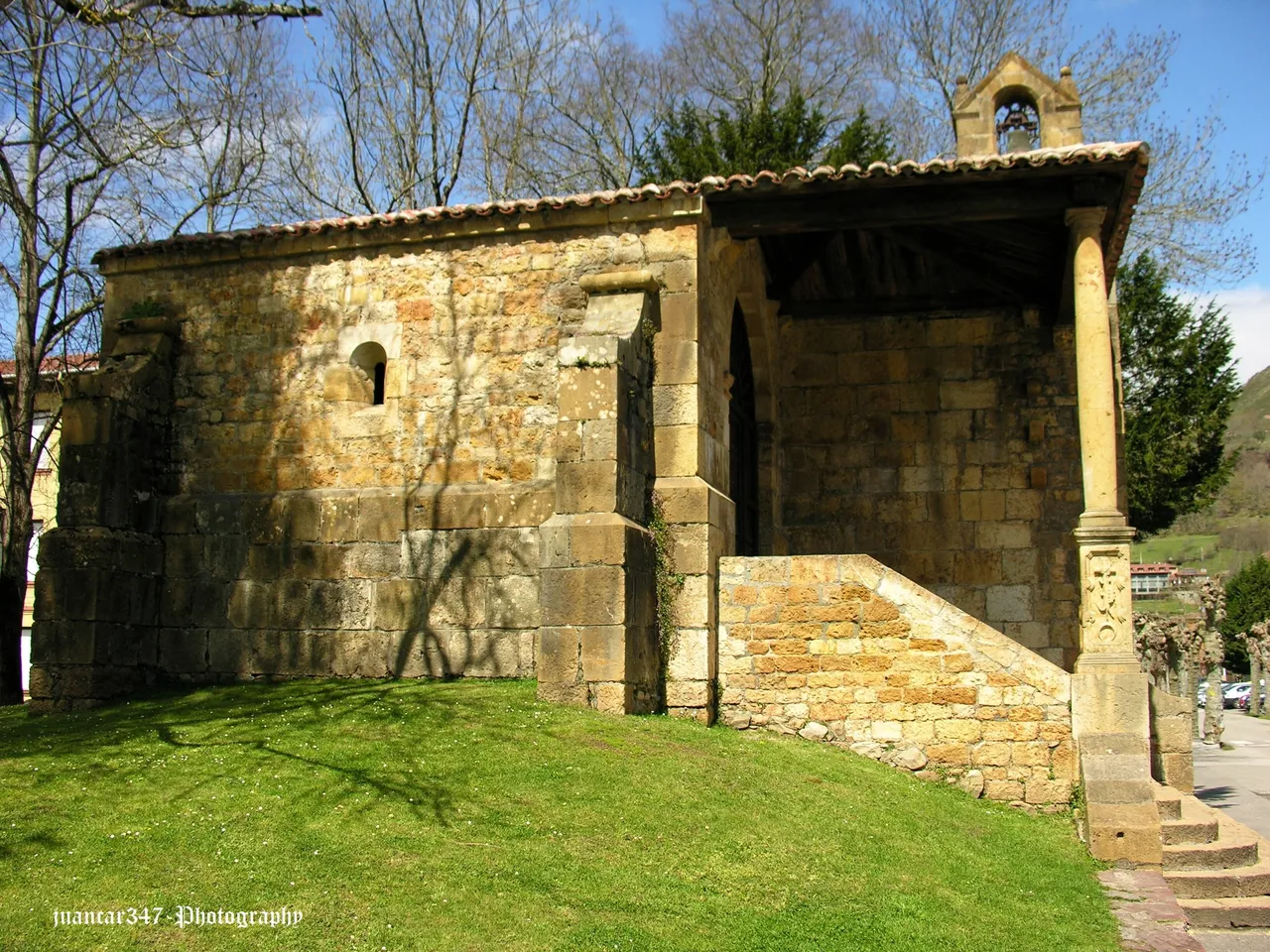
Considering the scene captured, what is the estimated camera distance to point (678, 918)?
557 cm

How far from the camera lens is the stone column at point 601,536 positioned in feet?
28.1

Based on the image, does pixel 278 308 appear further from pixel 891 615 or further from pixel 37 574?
pixel 891 615

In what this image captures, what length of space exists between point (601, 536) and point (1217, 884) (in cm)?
475

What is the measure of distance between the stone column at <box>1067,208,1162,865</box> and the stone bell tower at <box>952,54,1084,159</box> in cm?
348

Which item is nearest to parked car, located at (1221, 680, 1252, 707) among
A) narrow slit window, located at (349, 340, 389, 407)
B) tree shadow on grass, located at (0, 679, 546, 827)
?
narrow slit window, located at (349, 340, 389, 407)

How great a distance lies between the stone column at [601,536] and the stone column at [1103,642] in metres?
3.26

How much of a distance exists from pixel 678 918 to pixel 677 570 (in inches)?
162

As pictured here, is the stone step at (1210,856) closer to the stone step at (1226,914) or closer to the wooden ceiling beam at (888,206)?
the stone step at (1226,914)

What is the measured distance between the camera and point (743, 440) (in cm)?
1261

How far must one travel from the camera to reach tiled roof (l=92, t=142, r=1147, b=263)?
9.26 m

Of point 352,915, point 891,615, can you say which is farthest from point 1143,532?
point 352,915


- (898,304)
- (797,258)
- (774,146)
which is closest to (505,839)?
(797,258)

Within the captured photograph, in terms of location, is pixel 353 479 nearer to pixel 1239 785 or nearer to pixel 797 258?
pixel 797 258

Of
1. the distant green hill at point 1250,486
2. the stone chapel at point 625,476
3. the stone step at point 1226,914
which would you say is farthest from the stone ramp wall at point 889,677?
the distant green hill at point 1250,486
